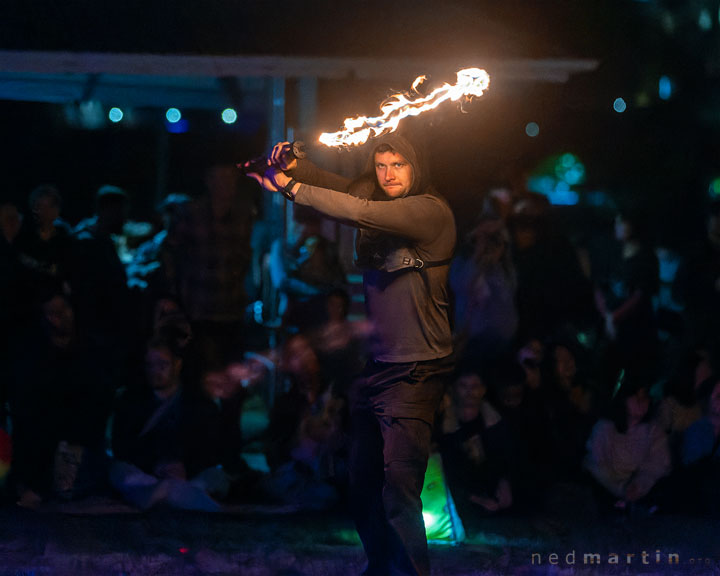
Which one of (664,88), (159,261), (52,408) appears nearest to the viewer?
(52,408)

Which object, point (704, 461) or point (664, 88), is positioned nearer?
point (704, 461)

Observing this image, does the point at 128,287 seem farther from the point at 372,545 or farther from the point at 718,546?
the point at 718,546

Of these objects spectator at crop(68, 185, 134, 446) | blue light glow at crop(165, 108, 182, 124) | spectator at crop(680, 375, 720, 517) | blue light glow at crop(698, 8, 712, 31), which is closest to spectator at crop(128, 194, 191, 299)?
spectator at crop(68, 185, 134, 446)

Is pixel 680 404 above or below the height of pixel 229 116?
below

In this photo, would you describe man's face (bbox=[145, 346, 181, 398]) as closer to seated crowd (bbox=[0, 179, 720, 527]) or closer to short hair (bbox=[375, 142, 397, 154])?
seated crowd (bbox=[0, 179, 720, 527])

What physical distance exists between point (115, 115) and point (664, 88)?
4.57 meters

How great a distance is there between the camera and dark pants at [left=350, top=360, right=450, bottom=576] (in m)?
3.78

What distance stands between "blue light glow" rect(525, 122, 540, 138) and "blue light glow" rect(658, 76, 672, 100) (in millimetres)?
1279

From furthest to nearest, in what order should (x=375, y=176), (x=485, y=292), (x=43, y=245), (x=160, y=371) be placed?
(x=485, y=292)
(x=43, y=245)
(x=160, y=371)
(x=375, y=176)

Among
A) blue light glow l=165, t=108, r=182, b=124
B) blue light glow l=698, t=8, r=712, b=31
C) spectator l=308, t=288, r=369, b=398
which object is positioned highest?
blue light glow l=698, t=8, r=712, b=31

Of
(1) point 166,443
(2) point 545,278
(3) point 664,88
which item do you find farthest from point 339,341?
(3) point 664,88

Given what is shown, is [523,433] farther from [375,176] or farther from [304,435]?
[375,176]

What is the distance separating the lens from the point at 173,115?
25.7 feet

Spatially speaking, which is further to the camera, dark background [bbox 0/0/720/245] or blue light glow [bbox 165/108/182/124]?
blue light glow [bbox 165/108/182/124]
